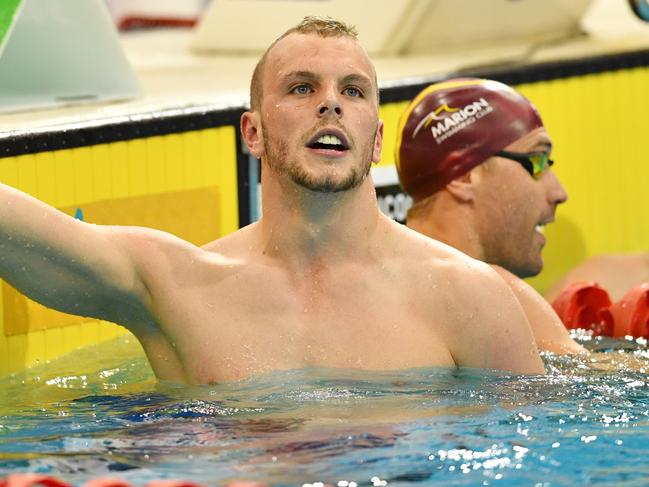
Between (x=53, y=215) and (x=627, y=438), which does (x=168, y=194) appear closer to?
(x=53, y=215)

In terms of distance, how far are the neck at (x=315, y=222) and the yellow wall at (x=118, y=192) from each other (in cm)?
82

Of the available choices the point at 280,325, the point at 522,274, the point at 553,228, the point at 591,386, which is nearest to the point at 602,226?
the point at 553,228

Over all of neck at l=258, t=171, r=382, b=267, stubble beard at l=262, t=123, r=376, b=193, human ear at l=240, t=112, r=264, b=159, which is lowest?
neck at l=258, t=171, r=382, b=267

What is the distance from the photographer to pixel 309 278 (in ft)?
9.56

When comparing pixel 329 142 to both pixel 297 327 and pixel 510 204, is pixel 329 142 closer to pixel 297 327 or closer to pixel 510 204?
pixel 297 327

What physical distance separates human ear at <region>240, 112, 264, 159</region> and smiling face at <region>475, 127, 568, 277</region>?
100 cm

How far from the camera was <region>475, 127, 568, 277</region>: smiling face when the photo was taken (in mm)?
3801

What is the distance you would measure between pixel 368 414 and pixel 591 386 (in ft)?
1.83

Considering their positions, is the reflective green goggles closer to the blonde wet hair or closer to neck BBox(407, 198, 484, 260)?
neck BBox(407, 198, 484, 260)

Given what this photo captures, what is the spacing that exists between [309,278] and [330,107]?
35 cm

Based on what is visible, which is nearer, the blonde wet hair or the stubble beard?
the stubble beard

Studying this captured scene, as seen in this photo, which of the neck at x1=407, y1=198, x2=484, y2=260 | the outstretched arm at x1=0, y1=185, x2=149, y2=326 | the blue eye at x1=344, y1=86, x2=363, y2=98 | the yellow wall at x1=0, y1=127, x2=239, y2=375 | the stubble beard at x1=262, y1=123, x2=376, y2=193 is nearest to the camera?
the outstretched arm at x1=0, y1=185, x2=149, y2=326

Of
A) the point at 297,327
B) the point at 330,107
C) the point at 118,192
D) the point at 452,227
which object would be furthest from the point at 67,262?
the point at 452,227

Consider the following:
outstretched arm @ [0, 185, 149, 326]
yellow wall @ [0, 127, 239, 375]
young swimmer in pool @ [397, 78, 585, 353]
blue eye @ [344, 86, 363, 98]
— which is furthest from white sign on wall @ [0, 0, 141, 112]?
blue eye @ [344, 86, 363, 98]
